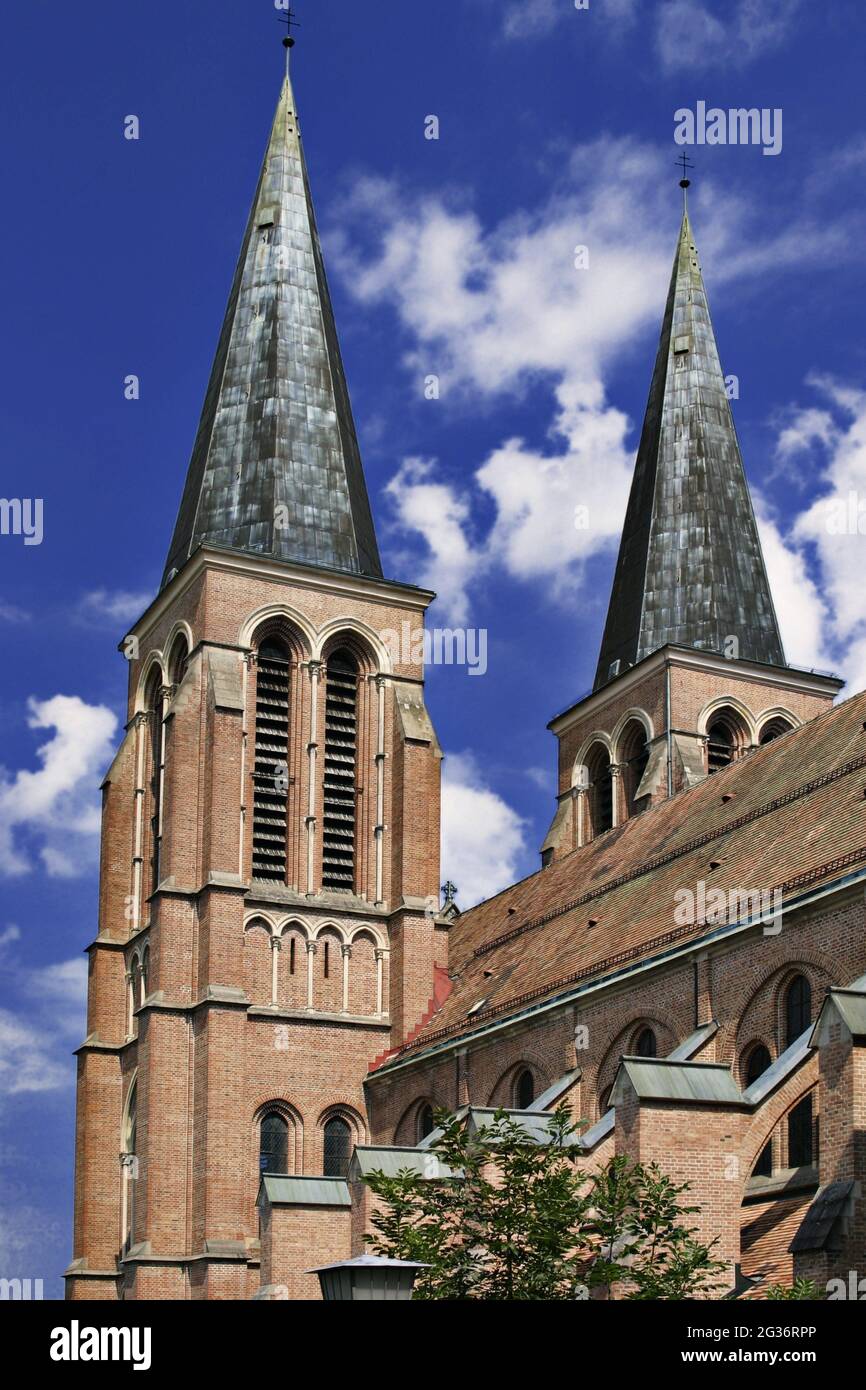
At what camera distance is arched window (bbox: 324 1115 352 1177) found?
45.6 meters

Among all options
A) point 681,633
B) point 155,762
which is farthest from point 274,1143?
point 681,633

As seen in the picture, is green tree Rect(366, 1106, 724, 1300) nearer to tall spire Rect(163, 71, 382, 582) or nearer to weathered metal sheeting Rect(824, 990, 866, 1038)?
weathered metal sheeting Rect(824, 990, 866, 1038)

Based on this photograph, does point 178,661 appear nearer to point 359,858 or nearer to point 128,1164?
point 359,858

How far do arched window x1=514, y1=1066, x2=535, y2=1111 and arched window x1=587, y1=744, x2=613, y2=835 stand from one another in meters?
16.3

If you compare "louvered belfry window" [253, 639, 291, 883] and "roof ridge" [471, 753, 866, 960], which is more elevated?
"louvered belfry window" [253, 639, 291, 883]

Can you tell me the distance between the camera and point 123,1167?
47.3m

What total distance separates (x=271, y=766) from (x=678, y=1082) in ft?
66.3

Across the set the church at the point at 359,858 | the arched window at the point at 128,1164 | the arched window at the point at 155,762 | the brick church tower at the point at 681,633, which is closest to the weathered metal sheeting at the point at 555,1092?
the church at the point at 359,858

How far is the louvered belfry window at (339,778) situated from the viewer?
4772cm

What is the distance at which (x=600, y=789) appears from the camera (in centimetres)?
5647

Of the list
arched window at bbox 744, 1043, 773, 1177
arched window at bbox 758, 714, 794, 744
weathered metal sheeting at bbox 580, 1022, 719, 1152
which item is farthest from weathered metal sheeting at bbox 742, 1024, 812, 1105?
arched window at bbox 758, 714, 794, 744

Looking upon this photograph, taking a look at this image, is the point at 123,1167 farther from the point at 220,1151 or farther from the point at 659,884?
the point at 659,884

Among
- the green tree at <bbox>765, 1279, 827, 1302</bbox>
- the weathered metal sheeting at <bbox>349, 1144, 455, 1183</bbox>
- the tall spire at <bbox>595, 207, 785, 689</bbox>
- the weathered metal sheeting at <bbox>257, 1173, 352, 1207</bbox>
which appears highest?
the tall spire at <bbox>595, 207, 785, 689</bbox>

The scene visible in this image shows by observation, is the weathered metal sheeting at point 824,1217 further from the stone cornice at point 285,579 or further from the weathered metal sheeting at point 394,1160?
the stone cornice at point 285,579
